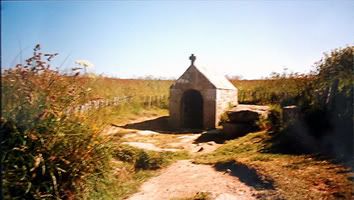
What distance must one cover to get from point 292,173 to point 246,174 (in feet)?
2.87

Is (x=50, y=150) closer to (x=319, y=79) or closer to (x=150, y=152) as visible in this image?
(x=150, y=152)

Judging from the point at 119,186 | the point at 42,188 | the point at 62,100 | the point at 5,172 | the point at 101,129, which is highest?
the point at 62,100

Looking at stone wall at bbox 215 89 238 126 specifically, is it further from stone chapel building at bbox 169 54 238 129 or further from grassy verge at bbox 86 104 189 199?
grassy verge at bbox 86 104 189 199

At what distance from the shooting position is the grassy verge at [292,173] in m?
4.58

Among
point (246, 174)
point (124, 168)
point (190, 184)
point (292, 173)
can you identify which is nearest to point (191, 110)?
point (124, 168)

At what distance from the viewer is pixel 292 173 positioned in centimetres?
544

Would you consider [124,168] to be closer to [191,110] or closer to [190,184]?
[190,184]

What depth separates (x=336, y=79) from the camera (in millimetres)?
7727

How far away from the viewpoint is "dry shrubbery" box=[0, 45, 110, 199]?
149 inches

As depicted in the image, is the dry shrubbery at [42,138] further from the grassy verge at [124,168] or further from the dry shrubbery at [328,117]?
the dry shrubbery at [328,117]

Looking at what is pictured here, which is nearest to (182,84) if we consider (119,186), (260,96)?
(260,96)

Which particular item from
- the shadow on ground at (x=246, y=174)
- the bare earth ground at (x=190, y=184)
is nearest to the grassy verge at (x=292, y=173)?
the shadow on ground at (x=246, y=174)

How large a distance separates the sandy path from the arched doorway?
283 inches

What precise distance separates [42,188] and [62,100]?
4.37 feet
